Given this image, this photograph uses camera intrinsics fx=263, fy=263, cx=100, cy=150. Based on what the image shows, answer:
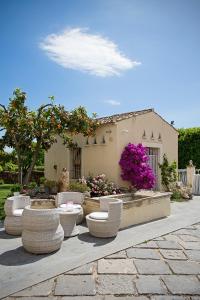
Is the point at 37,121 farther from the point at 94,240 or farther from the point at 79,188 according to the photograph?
the point at 94,240

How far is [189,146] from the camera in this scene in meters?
19.2

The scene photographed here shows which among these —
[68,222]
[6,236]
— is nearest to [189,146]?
[68,222]

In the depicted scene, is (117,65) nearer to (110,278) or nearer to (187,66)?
(187,66)

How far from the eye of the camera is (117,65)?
974 centimetres

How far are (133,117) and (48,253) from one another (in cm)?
874

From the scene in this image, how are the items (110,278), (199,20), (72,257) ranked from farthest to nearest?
(199,20)
(72,257)
(110,278)

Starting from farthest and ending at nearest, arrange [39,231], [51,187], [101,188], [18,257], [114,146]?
[114,146], [51,187], [101,188], [39,231], [18,257]

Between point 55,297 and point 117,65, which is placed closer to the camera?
point 55,297

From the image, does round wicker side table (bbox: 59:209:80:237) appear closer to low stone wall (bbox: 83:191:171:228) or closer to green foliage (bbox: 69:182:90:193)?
low stone wall (bbox: 83:191:171:228)

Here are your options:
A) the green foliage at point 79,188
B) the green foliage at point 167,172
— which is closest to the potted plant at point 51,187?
the green foliage at point 79,188

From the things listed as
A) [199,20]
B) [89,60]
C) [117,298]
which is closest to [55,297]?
[117,298]

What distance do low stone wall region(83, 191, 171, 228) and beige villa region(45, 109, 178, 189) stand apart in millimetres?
3141

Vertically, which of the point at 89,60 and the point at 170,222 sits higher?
the point at 89,60

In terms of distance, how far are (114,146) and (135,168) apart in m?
1.41
